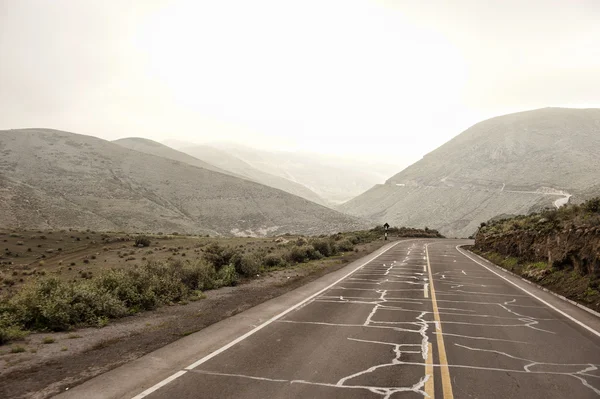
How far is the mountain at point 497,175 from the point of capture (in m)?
89.9

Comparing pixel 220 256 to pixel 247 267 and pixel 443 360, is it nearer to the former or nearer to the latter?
pixel 247 267

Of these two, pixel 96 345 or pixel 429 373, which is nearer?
pixel 429 373

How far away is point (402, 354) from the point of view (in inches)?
286

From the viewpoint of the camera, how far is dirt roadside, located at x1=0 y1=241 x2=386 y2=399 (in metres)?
5.73

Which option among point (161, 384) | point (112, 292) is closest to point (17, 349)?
point (161, 384)

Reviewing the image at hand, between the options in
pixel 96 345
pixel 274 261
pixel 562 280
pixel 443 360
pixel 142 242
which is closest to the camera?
pixel 443 360

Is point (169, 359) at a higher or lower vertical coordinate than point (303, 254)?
lower

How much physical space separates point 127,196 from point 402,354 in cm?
9122

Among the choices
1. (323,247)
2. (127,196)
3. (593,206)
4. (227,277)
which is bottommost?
(227,277)

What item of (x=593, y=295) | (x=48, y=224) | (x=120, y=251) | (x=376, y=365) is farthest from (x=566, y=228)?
(x=48, y=224)

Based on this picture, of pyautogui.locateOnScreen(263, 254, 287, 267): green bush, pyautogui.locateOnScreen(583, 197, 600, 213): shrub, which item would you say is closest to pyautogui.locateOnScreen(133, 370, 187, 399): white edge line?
pyautogui.locateOnScreen(263, 254, 287, 267): green bush

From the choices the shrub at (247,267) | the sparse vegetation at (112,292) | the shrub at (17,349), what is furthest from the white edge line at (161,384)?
the shrub at (247,267)

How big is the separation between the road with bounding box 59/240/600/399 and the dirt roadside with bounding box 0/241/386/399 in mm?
681

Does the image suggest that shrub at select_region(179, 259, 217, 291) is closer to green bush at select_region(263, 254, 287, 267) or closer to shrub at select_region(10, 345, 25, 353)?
green bush at select_region(263, 254, 287, 267)
